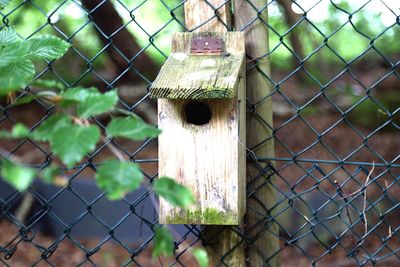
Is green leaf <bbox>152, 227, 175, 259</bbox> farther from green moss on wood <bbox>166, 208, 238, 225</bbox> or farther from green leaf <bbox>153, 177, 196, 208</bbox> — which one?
green moss on wood <bbox>166, 208, 238, 225</bbox>

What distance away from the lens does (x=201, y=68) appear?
1841 millimetres

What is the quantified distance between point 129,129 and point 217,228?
3.36ft

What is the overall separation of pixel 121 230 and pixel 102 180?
13.4 feet

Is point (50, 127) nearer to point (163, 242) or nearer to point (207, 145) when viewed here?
point (163, 242)

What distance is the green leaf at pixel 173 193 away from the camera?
3.54 ft

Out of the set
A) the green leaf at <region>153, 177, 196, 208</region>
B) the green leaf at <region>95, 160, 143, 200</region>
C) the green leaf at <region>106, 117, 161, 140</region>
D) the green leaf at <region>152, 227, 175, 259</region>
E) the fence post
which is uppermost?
the green leaf at <region>106, 117, 161, 140</region>

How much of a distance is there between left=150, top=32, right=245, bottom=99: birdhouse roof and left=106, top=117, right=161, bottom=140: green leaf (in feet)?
2.09

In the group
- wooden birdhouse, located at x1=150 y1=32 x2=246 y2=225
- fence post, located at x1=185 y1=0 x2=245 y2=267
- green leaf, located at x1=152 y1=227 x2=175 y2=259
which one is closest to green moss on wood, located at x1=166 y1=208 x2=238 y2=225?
wooden birdhouse, located at x1=150 y1=32 x2=246 y2=225

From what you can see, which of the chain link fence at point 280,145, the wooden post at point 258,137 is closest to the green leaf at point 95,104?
the wooden post at point 258,137

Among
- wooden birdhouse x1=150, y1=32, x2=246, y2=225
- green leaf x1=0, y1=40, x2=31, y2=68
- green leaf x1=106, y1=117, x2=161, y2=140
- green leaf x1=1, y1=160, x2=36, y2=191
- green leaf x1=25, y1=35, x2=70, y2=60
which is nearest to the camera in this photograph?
green leaf x1=1, y1=160, x2=36, y2=191

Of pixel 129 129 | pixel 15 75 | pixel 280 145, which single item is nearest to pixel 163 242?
pixel 129 129

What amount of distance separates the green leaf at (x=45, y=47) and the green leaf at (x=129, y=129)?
0.39 metres

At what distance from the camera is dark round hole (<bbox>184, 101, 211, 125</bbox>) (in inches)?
76.8

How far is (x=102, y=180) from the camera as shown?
104cm
